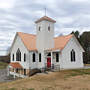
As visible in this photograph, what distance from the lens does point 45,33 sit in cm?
1958

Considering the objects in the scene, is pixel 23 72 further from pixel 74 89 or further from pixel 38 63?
pixel 74 89

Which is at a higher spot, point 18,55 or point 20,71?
point 18,55

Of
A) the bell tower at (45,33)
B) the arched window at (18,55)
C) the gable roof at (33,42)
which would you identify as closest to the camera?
the bell tower at (45,33)

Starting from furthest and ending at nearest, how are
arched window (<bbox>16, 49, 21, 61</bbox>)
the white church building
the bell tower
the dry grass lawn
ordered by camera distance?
arched window (<bbox>16, 49, 21, 61</bbox>) < the bell tower < the white church building < the dry grass lawn

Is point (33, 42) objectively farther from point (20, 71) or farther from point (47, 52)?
point (20, 71)

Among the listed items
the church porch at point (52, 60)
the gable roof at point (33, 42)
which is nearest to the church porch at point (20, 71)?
the church porch at point (52, 60)

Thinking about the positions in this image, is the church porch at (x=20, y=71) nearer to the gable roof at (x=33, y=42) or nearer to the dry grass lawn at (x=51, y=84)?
the gable roof at (x=33, y=42)

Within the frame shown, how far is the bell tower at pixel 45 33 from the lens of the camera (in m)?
19.6

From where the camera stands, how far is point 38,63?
20656 millimetres

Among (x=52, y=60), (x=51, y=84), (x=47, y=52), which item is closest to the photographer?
(x=51, y=84)

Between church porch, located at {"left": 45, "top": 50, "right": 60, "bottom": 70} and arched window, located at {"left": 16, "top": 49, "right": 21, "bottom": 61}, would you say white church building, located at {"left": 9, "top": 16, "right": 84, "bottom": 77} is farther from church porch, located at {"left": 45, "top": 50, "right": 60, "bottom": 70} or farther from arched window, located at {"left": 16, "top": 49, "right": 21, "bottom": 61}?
arched window, located at {"left": 16, "top": 49, "right": 21, "bottom": 61}

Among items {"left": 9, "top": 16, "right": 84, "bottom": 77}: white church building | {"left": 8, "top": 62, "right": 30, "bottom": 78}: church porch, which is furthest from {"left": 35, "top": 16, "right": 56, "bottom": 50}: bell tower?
{"left": 8, "top": 62, "right": 30, "bottom": 78}: church porch

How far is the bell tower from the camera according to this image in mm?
19578

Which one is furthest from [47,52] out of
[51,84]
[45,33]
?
[51,84]
